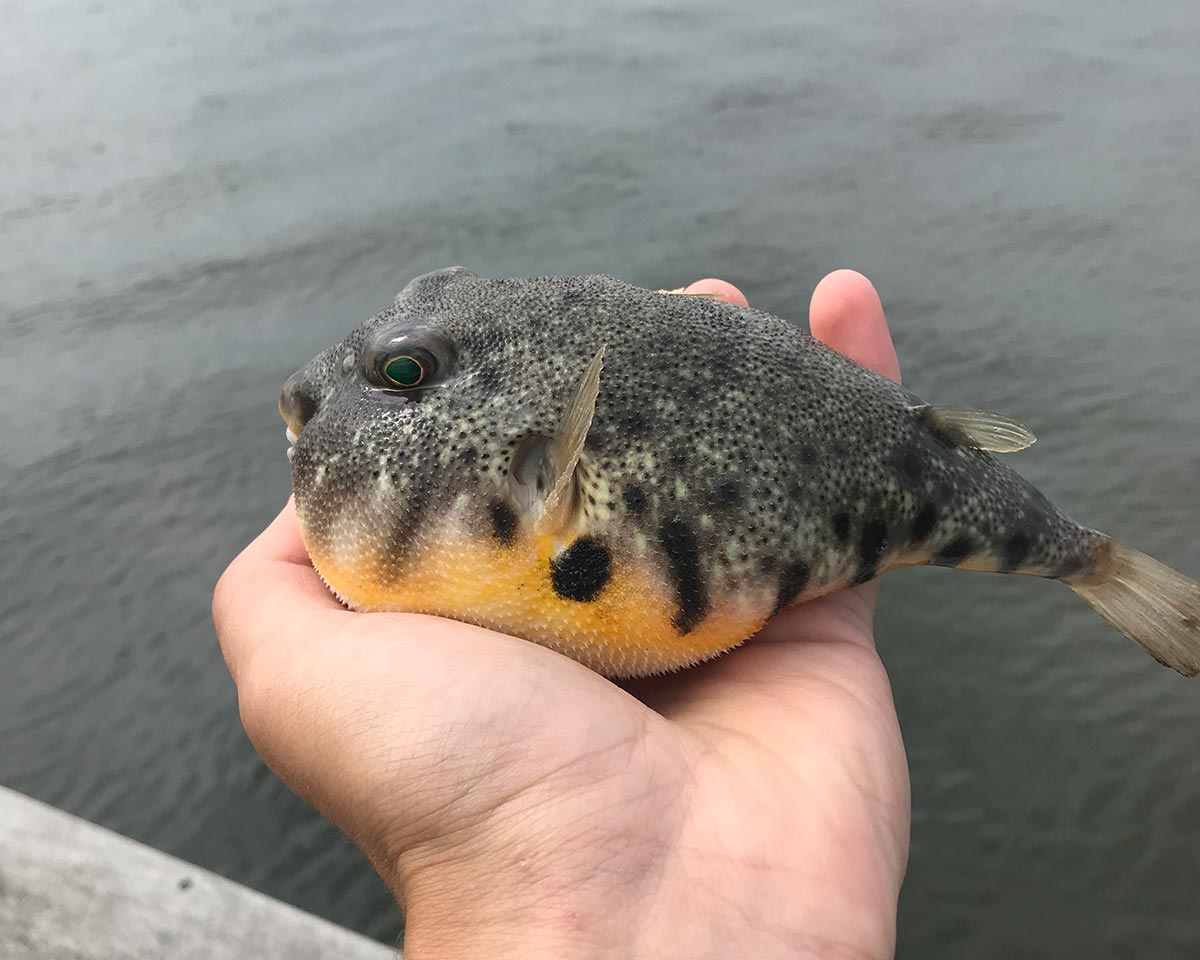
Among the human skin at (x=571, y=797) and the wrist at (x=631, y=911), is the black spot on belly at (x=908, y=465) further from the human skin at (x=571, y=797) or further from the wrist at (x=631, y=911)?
the wrist at (x=631, y=911)

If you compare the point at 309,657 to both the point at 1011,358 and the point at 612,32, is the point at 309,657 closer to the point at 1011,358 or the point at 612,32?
the point at 1011,358

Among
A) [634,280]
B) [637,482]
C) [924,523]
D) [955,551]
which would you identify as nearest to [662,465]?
[637,482]

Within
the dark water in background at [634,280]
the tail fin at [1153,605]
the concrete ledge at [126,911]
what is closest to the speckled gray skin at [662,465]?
the tail fin at [1153,605]

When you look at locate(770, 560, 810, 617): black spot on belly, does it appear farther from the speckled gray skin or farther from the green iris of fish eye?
the green iris of fish eye

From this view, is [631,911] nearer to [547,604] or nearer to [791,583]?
[547,604]

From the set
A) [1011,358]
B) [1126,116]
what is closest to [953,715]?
[1011,358]

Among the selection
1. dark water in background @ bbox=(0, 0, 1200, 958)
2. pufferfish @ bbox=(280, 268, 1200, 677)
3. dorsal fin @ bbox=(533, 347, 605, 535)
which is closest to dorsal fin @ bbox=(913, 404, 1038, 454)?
pufferfish @ bbox=(280, 268, 1200, 677)
